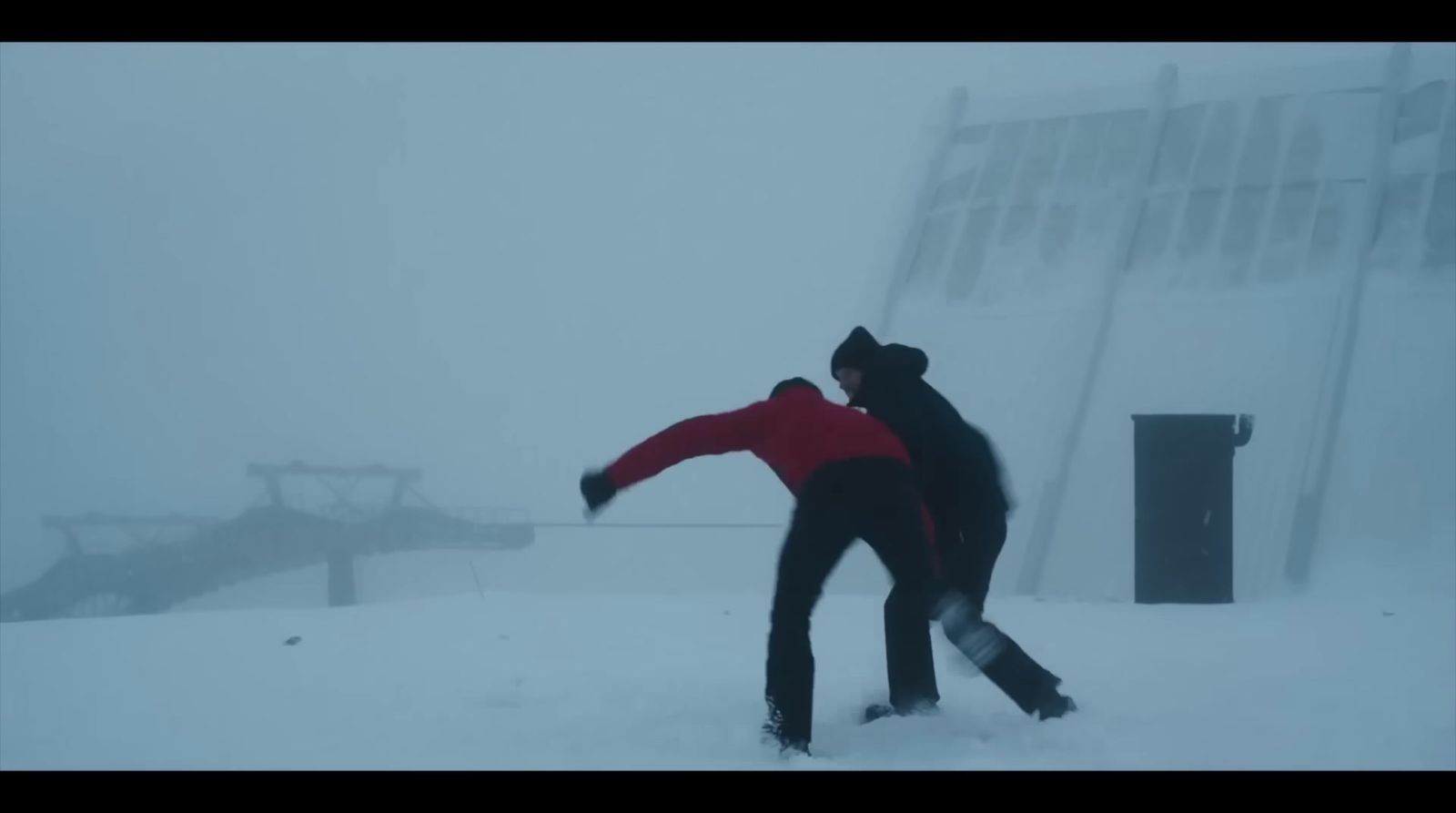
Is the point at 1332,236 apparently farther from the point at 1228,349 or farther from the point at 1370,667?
the point at 1370,667

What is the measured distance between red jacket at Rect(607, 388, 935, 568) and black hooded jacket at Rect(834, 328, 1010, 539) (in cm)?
41

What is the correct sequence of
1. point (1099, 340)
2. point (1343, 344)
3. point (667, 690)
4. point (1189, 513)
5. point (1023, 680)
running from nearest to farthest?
point (1023, 680) < point (667, 690) < point (1189, 513) < point (1343, 344) < point (1099, 340)

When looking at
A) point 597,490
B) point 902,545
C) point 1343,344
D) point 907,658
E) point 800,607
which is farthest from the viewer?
point 1343,344

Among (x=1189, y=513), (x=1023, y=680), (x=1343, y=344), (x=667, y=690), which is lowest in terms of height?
(x=667, y=690)

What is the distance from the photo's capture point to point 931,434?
4.27m

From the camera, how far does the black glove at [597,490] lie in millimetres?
3518

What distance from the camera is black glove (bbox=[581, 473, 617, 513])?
3518mm

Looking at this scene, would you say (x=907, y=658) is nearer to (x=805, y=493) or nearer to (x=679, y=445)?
(x=805, y=493)

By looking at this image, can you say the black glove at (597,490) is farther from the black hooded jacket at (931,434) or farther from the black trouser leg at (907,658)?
the black trouser leg at (907,658)

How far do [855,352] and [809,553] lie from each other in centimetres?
76

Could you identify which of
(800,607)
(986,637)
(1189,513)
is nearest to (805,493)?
(800,607)

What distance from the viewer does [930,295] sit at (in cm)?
1308

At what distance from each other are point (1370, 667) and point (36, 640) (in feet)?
17.9

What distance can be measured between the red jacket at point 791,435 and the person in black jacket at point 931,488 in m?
0.41
